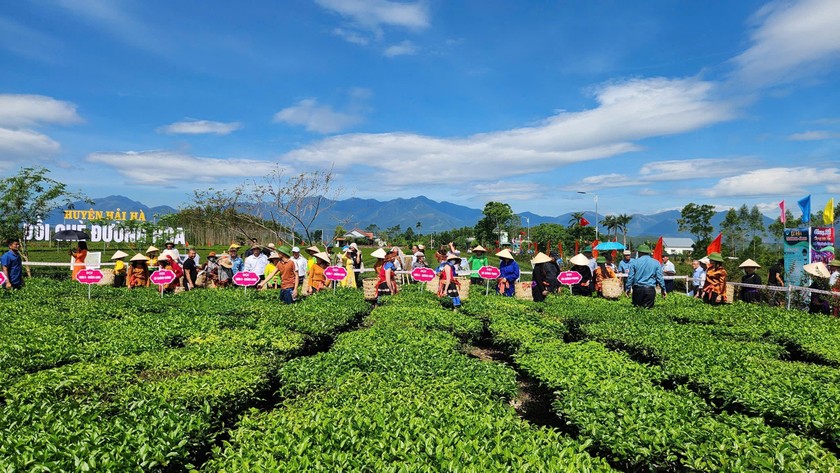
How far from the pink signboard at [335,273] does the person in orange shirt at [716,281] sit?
10110 millimetres

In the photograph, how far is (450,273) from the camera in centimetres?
1228

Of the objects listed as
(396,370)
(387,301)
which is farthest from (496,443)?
(387,301)

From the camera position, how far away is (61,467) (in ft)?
11.7

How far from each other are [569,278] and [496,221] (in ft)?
230

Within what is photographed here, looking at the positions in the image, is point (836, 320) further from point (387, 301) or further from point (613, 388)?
point (387, 301)

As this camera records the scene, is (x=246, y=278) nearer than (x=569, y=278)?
Yes

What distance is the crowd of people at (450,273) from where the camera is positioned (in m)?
12.3

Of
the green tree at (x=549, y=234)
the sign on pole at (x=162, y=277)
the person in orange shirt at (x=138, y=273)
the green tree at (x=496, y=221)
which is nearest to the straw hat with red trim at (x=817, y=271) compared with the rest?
the sign on pole at (x=162, y=277)

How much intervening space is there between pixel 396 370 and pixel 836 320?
8.98 m

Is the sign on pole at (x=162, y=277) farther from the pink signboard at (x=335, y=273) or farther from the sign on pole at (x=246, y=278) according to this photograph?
the pink signboard at (x=335, y=273)

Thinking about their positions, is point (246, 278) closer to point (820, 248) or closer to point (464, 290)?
point (464, 290)

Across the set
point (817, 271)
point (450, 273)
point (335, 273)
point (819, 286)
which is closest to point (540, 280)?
point (450, 273)

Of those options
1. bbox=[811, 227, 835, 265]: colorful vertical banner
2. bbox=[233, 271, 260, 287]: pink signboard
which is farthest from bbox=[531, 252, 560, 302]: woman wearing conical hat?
bbox=[811, 227, 835, 265]: colorful vertical banner

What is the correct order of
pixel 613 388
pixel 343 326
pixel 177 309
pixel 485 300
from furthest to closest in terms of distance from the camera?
pixel 485 300 < pixel 177 309 < pixel 343 326 < pixel 613 388
